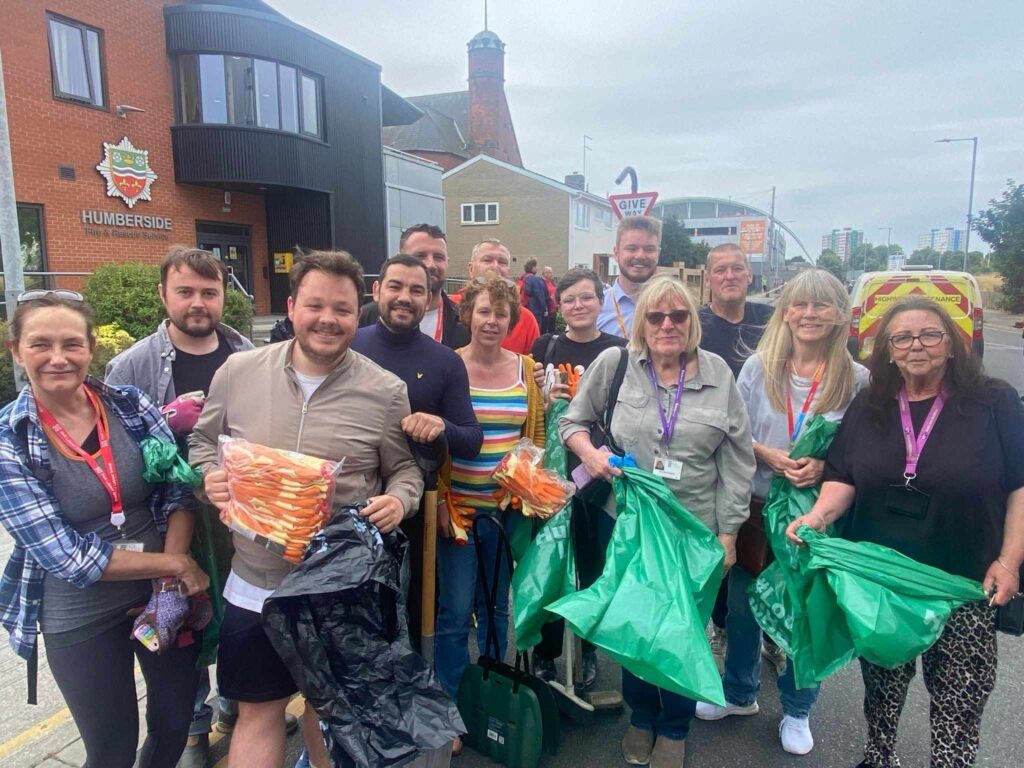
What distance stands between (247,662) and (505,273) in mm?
3066

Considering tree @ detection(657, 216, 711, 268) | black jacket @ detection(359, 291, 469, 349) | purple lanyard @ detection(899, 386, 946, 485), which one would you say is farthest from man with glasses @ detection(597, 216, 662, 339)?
tree @ detection(657, 216, 711, 268)

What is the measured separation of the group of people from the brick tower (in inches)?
1793

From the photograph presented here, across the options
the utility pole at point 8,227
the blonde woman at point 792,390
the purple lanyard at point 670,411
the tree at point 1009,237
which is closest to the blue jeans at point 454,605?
the purple lanyard at point 670,411

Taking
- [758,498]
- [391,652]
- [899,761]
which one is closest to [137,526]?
[391,652]

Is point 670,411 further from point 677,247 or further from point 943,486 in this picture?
point 677,247

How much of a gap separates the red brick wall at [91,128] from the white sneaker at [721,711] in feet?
49.8

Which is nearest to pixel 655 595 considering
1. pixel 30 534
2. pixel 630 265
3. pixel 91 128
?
pixel 30 534

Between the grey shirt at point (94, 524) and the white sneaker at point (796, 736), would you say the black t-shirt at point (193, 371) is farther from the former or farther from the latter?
the white sneaker at point (796, 736)

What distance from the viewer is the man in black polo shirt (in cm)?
373

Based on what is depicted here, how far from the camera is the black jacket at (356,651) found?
6.46 ft

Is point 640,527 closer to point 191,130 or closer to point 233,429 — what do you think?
point 233,429

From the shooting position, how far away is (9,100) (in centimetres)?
1247

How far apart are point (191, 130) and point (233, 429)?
16163 millimetres

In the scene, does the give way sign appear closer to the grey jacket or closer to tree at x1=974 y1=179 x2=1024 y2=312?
the grey jacket
